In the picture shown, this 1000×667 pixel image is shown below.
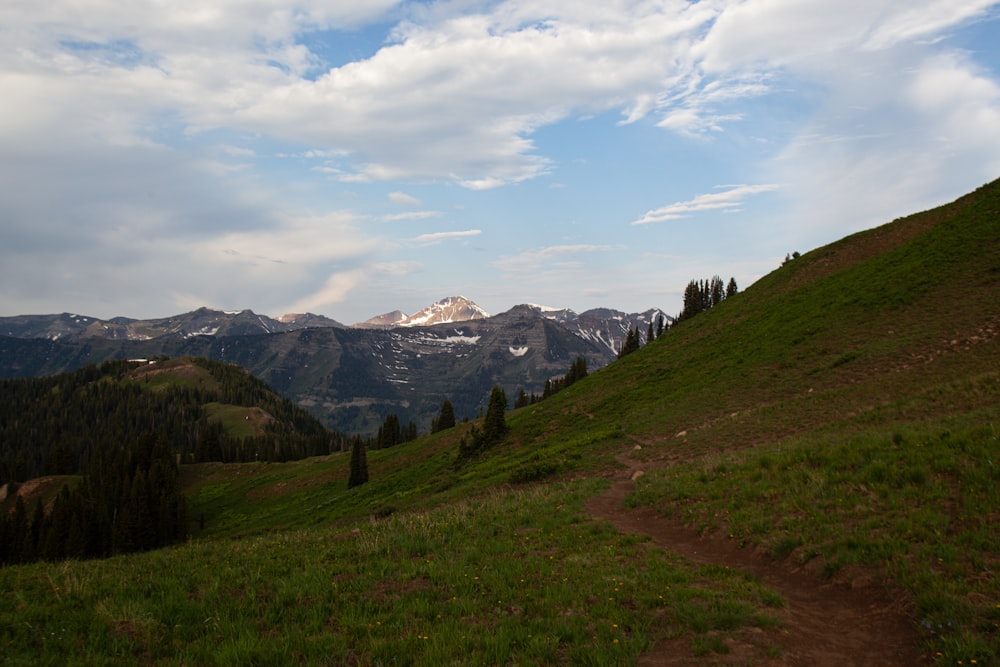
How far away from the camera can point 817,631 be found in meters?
8.47

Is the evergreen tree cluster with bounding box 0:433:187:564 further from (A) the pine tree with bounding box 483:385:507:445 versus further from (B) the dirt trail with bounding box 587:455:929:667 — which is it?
(B) the dirt trail with bounding box 587:455:929:667

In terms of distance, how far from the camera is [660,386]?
48781mm

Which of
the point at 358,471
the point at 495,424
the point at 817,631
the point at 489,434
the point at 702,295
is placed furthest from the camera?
the point at 702,295

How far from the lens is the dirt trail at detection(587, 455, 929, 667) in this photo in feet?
24.5

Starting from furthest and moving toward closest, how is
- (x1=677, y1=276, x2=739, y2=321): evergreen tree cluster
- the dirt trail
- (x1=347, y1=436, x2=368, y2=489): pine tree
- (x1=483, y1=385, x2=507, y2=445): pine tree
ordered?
(x1=677, y1=276, x2=739, y2=321): evergreen tree cluster
(x1=347, y1=436, x2=368, y2=489): pine tree
(x1=483, y1=385, x2=507, y2=445): pine tree
the dirt trail

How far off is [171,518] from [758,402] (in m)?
81.6

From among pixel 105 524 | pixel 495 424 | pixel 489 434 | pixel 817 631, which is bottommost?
pixel 105 524

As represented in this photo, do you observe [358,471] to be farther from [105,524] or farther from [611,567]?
[611,567]

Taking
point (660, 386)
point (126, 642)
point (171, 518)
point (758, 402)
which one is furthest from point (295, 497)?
point (126, 642)

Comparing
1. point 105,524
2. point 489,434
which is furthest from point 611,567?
point 105,524

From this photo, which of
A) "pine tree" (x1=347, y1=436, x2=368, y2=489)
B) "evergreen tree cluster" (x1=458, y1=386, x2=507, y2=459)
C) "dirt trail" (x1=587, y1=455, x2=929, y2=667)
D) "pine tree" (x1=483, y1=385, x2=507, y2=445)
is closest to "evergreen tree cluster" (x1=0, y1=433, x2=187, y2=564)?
"pine tree" (x1=347, y1=436, x2=368, y2=489)

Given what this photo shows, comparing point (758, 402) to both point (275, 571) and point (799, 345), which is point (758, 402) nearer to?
A: point (799, 345)

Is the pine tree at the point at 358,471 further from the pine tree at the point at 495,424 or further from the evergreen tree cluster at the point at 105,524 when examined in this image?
the evergreen tree cluster at the point at 105,524

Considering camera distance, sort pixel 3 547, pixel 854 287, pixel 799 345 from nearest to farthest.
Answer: pixel 799 345, pixel 854 287, pixel 3 547
